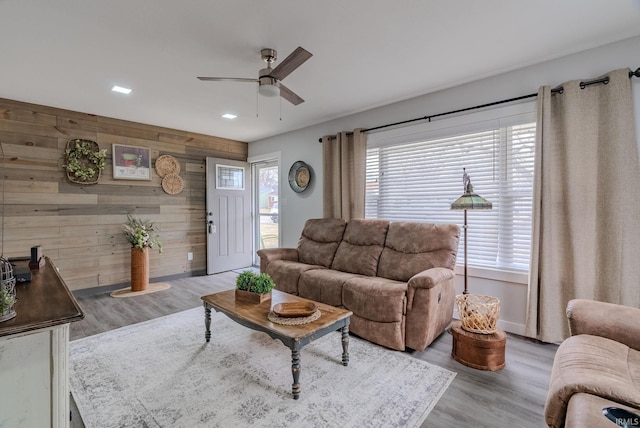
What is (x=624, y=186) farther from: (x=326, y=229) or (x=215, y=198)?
(x=215, y=198)

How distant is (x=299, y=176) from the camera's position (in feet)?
15.6

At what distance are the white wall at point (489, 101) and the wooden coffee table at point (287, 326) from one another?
1.69 meters

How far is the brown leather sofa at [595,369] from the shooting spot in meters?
1.07

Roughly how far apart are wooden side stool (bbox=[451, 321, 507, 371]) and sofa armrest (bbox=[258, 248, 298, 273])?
7.00ft

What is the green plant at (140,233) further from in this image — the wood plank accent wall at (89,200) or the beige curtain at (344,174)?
→ the beige curtain at (344,174)

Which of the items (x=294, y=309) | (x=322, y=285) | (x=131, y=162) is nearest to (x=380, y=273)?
(x=322, y=285)

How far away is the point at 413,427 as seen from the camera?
1619 millimetres

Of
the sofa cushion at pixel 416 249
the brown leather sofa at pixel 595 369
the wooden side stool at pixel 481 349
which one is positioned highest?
the sofa cushion at pixel 416 249

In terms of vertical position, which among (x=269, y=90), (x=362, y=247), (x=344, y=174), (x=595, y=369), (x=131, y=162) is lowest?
(x=595, y=369)

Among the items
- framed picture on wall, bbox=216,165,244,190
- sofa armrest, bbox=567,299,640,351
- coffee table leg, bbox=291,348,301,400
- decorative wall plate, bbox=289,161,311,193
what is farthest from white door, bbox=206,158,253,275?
sofa armrest, bbox=567,299,640,351

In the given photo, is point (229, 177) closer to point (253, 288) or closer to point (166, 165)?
point (166, 165)

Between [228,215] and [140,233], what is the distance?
4.94 feet

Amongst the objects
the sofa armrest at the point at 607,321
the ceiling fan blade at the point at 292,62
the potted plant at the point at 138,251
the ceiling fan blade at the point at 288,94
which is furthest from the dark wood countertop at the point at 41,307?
the potted plant at the point at 138,251

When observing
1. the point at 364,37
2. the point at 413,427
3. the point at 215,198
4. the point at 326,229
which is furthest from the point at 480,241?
the point at 215,198
